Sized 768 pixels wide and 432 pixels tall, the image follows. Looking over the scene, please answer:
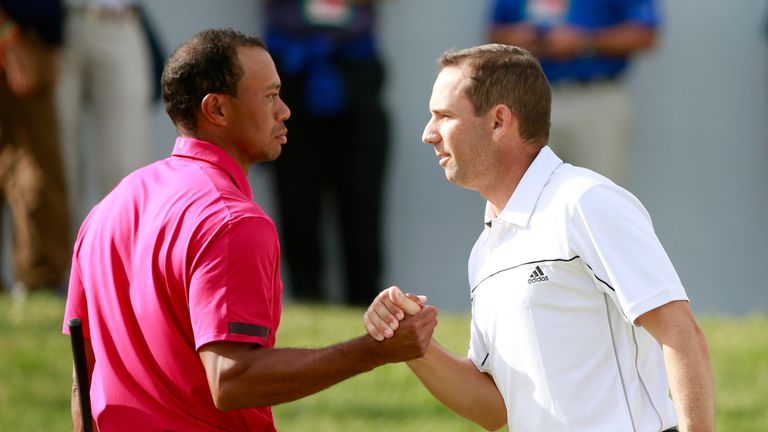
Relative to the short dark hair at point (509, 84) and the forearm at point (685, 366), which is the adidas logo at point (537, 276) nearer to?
the forearm at point (685, 366)

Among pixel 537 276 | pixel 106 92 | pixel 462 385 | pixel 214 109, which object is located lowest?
pixel 462 385

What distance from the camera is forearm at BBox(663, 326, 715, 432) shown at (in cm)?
333

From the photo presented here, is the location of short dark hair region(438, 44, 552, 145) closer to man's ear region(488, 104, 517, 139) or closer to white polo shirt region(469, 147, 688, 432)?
man's ear region(488, 104, 517, 139)

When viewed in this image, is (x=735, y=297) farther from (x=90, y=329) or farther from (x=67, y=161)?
(x=90, y=329)

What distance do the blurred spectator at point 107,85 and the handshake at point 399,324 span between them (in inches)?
188

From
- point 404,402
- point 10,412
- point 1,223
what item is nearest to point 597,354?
point 404,402

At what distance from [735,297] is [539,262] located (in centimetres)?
605

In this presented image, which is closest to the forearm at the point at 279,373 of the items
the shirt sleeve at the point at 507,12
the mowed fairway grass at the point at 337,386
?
the mowed fairway grass at the point at 337,386

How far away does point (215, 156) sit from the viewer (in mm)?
3686

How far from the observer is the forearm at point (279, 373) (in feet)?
11.0

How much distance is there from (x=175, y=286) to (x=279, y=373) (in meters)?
0.33

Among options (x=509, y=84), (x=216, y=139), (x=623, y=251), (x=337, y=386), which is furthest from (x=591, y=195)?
(x=337, y=386)

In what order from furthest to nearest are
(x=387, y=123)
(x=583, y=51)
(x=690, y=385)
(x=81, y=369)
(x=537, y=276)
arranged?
(x=387, y=123)
(x=583, y=51)
(x=81, y=369)
(x=537, y=276)
(x=690, y=385)

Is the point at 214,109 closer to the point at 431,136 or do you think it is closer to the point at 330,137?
the point at 431,136
